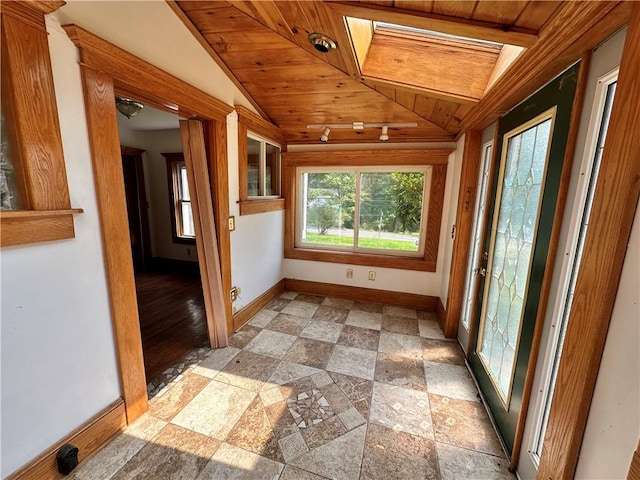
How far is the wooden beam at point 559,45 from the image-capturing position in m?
0.81

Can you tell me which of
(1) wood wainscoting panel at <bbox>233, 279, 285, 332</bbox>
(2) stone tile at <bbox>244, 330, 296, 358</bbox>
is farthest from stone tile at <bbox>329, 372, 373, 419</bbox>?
(1) wood wainscoting panel at <bbox>233, 279, 285, 332</bbox>

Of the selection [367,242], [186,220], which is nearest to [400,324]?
[367,242]

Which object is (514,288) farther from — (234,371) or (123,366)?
(123,366)

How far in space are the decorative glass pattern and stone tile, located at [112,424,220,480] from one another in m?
1.70

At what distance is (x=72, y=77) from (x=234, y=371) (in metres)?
1.99

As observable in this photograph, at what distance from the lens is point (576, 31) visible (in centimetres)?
91

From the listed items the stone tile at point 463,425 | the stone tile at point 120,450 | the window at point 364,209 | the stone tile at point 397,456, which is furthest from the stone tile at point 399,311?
the stone tile at point 120,450

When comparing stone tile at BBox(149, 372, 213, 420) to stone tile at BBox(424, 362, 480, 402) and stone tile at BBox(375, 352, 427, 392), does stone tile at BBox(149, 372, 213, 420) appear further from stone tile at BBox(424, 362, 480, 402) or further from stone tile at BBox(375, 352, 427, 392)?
stone tile at BBox(424, 362, 480, 402)

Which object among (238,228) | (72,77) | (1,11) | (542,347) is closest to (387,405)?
(542,347)

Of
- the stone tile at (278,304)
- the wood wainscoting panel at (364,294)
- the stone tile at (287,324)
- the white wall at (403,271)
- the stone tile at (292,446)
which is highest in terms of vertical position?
the white wall at (403,271)

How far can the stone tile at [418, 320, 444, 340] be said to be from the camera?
2658 mm

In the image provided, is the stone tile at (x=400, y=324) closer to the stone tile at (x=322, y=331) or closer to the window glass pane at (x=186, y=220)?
the stone tile at (x=322, y=331)

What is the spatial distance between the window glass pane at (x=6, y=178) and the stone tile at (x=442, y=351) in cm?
271

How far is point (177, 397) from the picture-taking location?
1.80m
